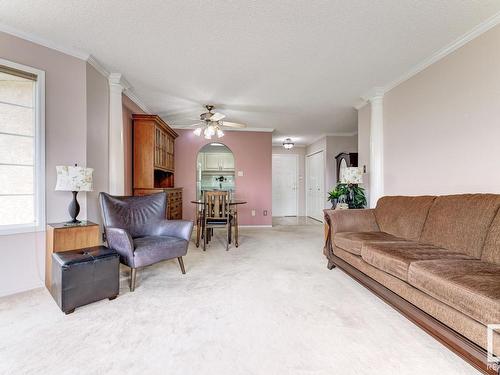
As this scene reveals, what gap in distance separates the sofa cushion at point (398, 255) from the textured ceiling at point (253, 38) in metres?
1.92

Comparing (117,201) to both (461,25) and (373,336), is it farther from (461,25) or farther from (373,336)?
(461,25)

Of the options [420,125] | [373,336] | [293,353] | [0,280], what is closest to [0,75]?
[0,280]

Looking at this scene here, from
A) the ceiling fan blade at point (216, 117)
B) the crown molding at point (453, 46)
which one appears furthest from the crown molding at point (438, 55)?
the ceiling fan blade at point (216, 117)

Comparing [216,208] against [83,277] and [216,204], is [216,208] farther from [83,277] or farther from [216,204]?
[83,277]

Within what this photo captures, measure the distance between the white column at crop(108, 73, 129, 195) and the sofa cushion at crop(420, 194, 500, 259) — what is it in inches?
139

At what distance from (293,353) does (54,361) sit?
1345 mm

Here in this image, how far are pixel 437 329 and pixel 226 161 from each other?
16.5ft

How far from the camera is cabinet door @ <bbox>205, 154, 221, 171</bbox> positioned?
595 centimetres

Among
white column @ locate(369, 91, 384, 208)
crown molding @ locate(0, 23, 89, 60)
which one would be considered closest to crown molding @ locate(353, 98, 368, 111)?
white column @ locate(369, 91, 384, 208)

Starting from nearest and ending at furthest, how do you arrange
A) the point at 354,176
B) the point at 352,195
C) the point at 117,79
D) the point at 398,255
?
the point at 398,255
the point at 117,79
the point at 354,176
the point at 352,195

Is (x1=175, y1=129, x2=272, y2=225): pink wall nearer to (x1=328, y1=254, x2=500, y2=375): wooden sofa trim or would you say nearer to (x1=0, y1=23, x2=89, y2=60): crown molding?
(x1=0, y1=23, x2=89, y2=60): crown molding

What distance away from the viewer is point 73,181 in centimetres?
228

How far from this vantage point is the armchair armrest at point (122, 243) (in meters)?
2.28

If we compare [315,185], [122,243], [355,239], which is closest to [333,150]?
[315,185]
